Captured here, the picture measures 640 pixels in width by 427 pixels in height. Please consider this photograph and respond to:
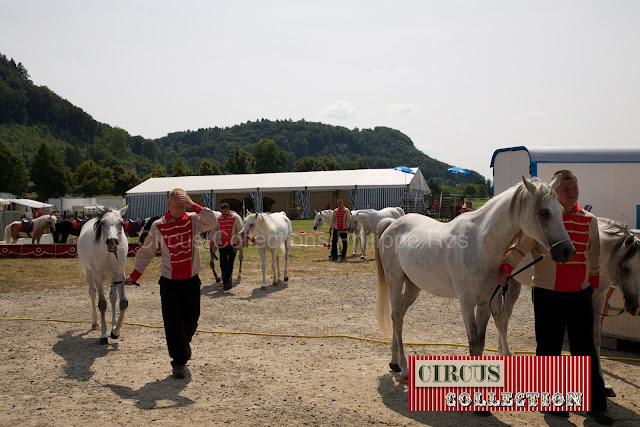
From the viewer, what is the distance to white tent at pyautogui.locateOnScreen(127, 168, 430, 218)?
36125 mm

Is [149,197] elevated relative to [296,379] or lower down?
elevated

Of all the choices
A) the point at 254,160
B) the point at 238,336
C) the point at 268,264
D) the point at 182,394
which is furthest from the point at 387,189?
the point at 254,160

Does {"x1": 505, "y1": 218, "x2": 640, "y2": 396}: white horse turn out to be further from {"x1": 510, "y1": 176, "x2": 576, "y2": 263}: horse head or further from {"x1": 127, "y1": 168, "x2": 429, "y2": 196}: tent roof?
{"x1": 127, "y1": 168, "x2": 429, "y2": 196}: tent roof

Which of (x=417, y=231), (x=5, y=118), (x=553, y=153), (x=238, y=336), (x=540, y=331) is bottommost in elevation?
(x=238, y=336)

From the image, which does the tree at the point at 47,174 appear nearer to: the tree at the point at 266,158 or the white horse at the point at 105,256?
the tree at the point at 266,158

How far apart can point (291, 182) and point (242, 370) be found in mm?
34545

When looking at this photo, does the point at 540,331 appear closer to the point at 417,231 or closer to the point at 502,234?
the point at 502,234

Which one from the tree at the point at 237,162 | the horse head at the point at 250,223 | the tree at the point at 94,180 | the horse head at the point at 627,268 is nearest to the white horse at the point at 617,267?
the horse head at the point at 627,268

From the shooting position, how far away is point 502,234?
3930 millimetres

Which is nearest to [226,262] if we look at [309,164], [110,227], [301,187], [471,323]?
[110,227]

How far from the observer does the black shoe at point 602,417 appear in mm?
3852

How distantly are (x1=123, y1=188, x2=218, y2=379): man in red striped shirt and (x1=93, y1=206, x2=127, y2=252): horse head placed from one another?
3.31 feet

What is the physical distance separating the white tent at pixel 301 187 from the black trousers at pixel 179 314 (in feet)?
101

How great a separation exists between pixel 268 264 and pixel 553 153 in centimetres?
828
